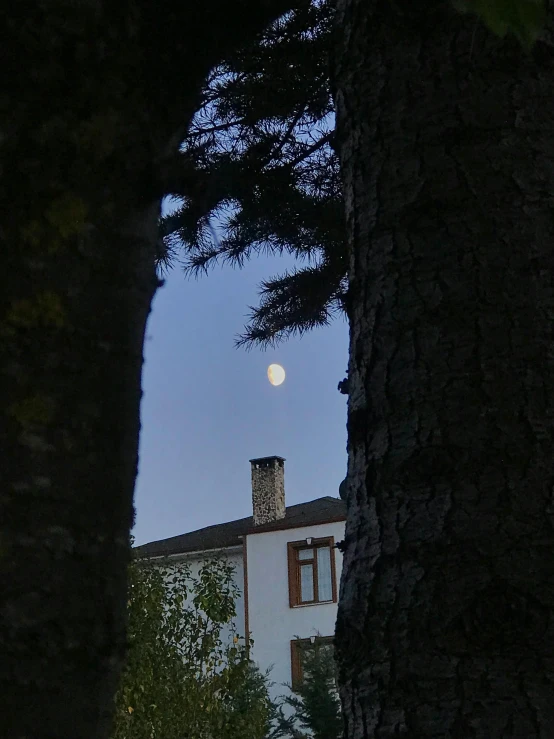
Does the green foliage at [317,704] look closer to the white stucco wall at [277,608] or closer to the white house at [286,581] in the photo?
the white house at [286,581]

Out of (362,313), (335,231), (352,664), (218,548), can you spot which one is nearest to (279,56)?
(335,231)

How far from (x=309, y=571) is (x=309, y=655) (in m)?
3.95

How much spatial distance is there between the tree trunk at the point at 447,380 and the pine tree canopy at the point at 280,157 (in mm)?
1777

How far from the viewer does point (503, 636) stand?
1.27 m

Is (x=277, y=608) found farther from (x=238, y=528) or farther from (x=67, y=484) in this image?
(x=67, y=484)

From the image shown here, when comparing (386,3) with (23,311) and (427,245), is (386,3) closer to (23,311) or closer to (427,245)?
(427,245)

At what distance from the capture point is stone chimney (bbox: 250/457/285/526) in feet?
90.9

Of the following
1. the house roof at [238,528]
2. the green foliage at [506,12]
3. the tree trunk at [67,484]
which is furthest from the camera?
the house roof at [238,528]

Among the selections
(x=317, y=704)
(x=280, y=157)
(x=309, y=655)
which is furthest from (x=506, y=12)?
(x=309, y=655)

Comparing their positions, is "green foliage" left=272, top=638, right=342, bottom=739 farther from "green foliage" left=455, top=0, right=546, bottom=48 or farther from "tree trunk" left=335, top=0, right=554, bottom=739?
"green foliage" left=455, top=0, right=546, bottom=48

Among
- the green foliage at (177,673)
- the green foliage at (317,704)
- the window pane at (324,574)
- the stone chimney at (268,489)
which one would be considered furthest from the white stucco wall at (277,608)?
the green foliage at (177,673)

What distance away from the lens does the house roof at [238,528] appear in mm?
25438

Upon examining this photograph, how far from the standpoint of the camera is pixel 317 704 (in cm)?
1992

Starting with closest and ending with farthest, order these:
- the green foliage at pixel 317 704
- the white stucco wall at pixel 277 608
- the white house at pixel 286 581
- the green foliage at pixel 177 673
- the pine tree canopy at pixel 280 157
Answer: the pine tree canopy at pixel 280 157 → the green foliage at pixel 177 673 → the green foliage at pixel 317 704 → the white house at pixel 286 581 → the white stucco wall at pixel 277 608
